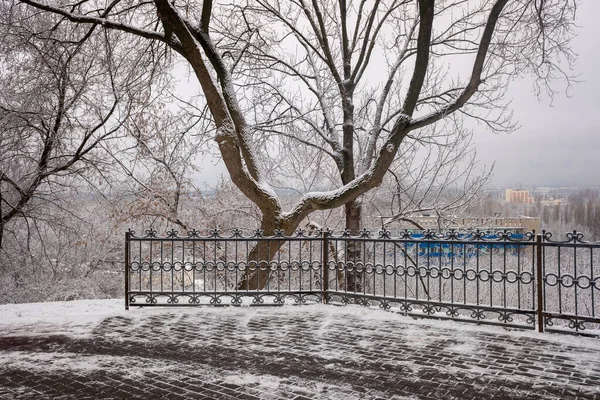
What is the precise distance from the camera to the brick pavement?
5.25 meters

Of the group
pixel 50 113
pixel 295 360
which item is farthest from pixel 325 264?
pixel 50 113

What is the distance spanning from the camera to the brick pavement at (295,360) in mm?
5246

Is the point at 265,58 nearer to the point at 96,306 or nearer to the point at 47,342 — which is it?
the point at 96,306

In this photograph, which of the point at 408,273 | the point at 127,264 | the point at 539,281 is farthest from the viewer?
the point at 127,264

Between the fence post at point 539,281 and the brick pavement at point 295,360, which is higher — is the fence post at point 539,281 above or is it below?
above

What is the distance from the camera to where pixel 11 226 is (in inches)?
688

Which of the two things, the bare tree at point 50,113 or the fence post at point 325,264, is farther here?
the bare tree at point 50,113

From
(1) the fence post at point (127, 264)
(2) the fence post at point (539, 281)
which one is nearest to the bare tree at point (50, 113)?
(1) the fence post at point (127, 264)

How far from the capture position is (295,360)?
627 cm

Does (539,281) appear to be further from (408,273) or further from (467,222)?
(467,222)

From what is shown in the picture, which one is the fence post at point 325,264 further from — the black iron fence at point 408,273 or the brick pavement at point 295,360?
the brick pavement at point 295,360

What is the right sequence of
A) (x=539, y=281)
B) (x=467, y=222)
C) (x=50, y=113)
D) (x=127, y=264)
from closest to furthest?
(x=539, y=281) < (x=127, y=264) < (x=50, y=113) < (x=467, y=222)

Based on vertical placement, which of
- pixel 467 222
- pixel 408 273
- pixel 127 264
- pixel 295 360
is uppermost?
pixel 467 222

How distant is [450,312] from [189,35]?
906cm
